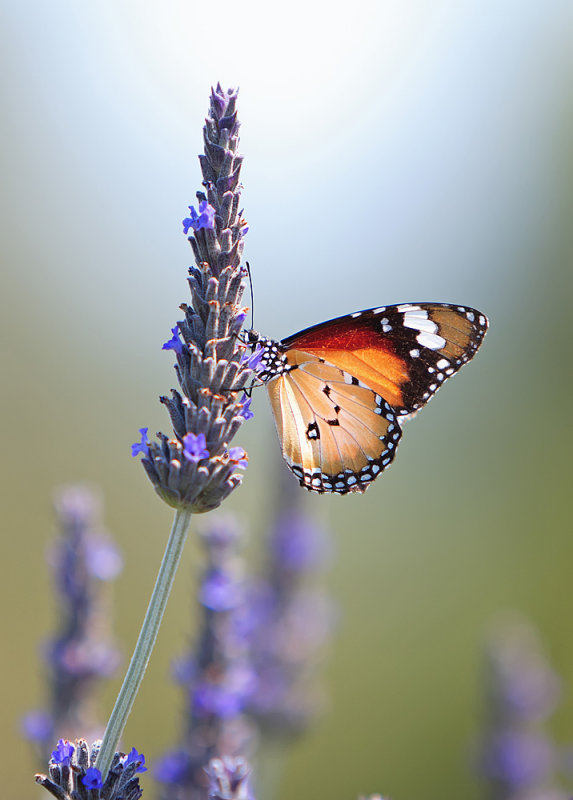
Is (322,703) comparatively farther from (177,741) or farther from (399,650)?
(399,650)

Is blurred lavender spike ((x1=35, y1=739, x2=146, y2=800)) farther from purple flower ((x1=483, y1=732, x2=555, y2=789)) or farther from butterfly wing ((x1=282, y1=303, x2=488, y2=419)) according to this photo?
purple flower ((x1=483, y1=732, x2=555, y2=789))

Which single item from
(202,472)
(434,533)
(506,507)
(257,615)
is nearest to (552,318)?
(506,507)

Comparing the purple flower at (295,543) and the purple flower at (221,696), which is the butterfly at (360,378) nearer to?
the purple flower at (221,696)

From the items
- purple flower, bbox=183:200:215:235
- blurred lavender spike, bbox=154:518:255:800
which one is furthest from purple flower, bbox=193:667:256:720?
purple flower, bbox=183:200:215:235

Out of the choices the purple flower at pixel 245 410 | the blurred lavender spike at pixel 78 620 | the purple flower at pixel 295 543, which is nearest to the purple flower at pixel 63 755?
the purple flower at pixel 245 410

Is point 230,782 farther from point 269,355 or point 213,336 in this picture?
point 269,355

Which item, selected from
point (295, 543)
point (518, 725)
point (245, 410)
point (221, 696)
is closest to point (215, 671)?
point (221, 696)
